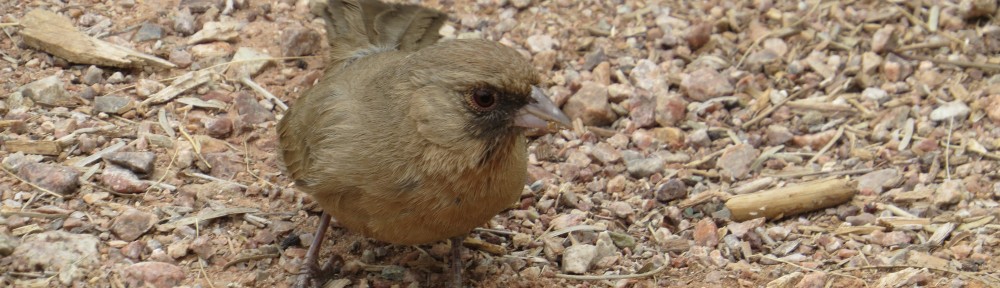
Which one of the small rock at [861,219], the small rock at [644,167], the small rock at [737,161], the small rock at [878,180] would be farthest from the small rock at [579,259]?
the small rock at [878,180]

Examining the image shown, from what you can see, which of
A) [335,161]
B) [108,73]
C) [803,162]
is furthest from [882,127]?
[108,73]

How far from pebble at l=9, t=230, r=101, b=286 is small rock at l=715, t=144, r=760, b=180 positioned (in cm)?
321

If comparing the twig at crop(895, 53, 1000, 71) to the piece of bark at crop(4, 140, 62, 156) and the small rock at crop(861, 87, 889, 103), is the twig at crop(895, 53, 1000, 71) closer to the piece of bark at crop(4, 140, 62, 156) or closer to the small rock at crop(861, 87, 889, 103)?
the small rock at crop(861, 87, 889, 103)

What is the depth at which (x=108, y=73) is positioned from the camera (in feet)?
20.2

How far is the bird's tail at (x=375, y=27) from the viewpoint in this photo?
6.05 metres

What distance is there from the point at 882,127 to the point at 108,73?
433 cm

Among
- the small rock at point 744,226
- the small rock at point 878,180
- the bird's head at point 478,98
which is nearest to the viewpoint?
the bird's head at point 478,98

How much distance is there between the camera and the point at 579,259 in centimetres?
525

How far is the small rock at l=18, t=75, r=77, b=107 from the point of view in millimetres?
5715

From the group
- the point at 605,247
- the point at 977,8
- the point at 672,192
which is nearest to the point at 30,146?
the point at 605,247

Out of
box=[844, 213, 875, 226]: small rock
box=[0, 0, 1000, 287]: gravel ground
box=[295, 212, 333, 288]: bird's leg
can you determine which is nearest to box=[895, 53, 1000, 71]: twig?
box=[0, 0, 1000, 287]: gravel ground

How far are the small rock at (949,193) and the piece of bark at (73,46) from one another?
13.7 ft

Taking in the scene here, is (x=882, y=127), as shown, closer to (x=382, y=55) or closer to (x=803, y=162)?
(x=803, y=162)

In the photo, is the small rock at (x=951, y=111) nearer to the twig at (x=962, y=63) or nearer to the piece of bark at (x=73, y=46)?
the twig at (x=962, y=63)
